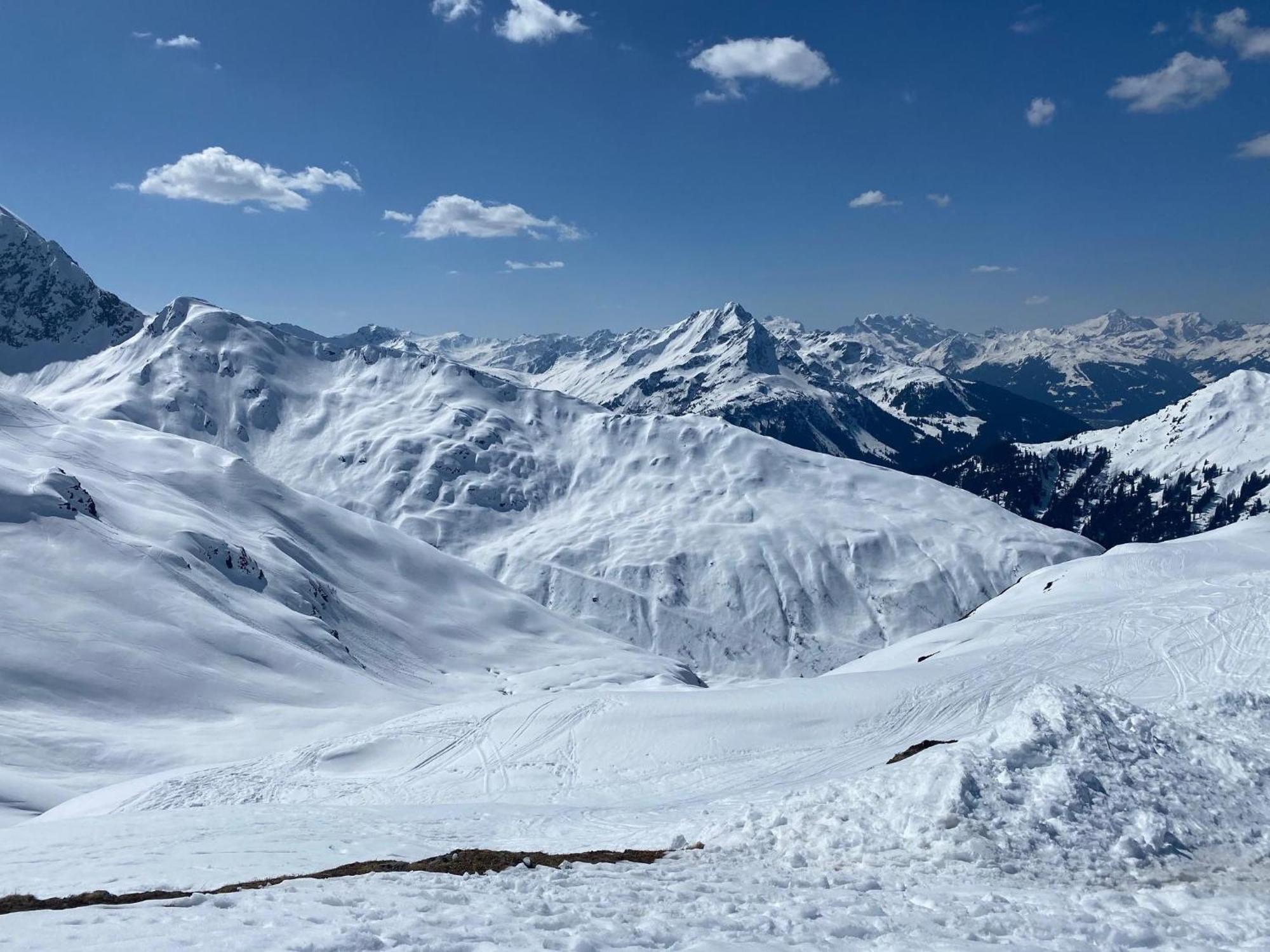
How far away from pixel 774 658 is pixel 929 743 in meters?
163

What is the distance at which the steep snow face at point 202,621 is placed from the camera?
54.7 metres

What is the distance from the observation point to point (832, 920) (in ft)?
43.8

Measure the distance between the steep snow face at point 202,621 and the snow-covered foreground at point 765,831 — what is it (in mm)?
21292

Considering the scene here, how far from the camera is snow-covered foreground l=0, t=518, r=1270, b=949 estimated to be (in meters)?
12.8

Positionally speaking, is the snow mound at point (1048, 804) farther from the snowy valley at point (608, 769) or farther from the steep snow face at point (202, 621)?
the steep snow face at point (202, 621)

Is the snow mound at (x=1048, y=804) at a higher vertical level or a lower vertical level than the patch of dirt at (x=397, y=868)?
higher

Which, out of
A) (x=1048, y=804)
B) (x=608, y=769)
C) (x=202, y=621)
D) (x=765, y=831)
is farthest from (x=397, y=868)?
(x=202, y=621)

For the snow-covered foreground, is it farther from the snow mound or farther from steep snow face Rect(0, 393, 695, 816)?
steep snow face Rect(0, 393, 695, 816)

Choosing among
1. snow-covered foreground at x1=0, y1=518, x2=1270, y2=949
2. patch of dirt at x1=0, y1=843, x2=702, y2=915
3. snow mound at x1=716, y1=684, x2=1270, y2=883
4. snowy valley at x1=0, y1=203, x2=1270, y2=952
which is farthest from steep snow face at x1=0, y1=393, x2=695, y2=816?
snow mound at x1=716, y1=684, x2=1270, y2=883

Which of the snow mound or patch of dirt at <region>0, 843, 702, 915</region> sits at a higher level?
the snow mound

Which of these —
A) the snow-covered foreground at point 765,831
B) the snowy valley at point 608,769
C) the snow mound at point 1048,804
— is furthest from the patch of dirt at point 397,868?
the snow mound at point 1048,804

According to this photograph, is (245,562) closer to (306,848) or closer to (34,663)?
(34,663)

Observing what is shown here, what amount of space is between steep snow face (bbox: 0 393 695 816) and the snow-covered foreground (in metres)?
21.3

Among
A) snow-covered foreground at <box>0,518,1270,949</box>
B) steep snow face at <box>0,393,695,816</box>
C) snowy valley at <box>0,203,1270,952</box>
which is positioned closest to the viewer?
snow-covered foreground at <box>0,518,1270,949</box>
